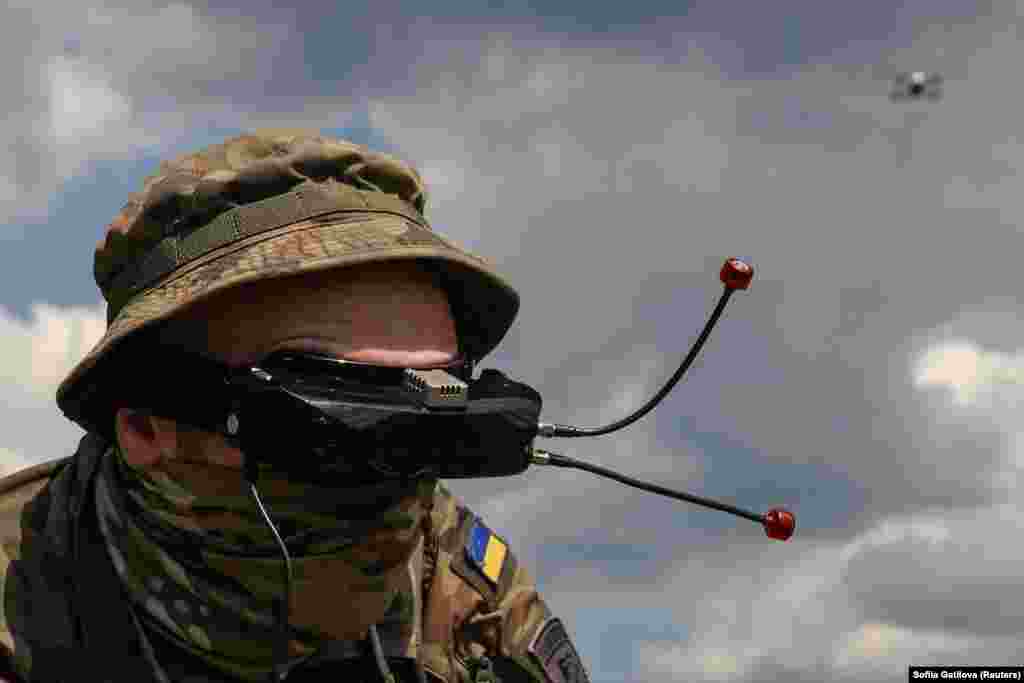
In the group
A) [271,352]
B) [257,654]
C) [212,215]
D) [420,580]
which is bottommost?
[257,654]

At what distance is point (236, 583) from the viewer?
426cm

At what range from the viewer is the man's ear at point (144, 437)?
13.8ft

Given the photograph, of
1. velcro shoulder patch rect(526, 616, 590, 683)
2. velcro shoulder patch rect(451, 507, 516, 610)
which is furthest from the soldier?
velcro shoulder patch rect(526, 616, 590, 683)

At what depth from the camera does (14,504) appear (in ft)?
15.9

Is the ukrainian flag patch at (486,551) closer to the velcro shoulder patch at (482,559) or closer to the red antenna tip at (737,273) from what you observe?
the velcro shoulder patch at (482,559)

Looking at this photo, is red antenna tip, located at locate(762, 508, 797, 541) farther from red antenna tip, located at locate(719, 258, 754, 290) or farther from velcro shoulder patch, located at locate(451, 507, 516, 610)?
velcro shoulder patch, located at locate(451, 507, 516, 610)

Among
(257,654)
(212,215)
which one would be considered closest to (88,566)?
(257,654)

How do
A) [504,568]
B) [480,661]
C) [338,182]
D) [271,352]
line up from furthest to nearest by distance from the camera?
[504,568]
[480,661]
[338,182]
[271,352]

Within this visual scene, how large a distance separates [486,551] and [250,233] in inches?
76.0

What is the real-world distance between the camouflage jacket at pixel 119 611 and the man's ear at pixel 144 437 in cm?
44

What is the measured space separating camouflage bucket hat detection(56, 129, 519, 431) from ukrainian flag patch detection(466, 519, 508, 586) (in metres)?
1.24

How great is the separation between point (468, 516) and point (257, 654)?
1.44 m

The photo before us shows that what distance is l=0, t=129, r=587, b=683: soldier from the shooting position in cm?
406

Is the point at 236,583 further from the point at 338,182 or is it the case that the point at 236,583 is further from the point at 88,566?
the point at 338,182
